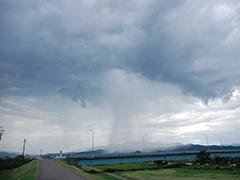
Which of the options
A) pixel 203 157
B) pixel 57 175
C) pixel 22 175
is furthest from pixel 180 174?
pixel 22 175

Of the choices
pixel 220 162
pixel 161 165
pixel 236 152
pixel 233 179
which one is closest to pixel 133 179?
pixel 233 179

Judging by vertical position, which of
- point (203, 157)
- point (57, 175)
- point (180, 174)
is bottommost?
point (180, 174)

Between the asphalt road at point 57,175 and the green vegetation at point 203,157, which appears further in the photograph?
the green vegetation at point 203,157

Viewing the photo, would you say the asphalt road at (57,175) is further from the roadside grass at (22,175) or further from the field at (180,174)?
the field at (180,174)

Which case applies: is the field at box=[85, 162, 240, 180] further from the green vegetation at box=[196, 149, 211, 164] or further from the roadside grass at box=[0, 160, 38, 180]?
the roadside grass at box=[0, 160, 38, 180]

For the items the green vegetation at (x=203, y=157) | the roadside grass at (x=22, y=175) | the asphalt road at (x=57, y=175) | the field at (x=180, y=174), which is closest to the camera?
the asphalt road at (x=57, y=175)

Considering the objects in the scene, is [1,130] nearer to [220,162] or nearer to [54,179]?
[54,179]

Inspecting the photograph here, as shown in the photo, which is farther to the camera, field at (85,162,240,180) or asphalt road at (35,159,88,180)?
field at (85,162,240,180)

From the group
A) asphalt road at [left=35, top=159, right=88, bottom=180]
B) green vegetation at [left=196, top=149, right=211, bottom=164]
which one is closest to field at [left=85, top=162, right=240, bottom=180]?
green vegetation at [left=196, top=149, right=211, bottom=164]

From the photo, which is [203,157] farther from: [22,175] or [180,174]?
[22,175]

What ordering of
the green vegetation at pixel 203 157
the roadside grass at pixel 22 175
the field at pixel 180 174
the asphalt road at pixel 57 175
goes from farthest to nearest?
the green vegetation at pixel 203 157 < the field at pixel 180 174 < the roadside grass at pixel 22 175 < the asphalt road at pixel 57 175

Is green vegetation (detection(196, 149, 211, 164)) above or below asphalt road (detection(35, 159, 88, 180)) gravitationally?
below

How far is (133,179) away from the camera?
6066 cm

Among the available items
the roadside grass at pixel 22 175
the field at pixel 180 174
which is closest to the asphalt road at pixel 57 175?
the roadside grass at pixel 22 175
